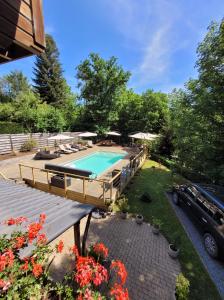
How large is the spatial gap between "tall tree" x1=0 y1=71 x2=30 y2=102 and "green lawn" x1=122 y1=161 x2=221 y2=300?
36.1 meters

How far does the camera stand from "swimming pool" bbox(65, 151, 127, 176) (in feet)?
49.2

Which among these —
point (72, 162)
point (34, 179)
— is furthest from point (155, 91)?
point (34, 179)

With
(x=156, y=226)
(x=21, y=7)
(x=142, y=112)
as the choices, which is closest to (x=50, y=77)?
(x=142, y=112)

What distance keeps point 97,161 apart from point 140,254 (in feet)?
41.9

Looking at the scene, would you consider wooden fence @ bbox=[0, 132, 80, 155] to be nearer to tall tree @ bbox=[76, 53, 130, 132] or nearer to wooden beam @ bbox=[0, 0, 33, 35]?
tall tree @ bbox=[76, 53, 130, 132]

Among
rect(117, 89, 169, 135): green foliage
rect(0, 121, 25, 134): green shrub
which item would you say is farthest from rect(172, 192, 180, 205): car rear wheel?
rect(117, 89, 169, 135): green foliage

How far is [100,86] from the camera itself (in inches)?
1076

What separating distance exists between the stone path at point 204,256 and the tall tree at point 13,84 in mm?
40006

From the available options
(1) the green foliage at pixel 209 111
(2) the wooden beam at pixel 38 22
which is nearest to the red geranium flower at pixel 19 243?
(2) the wooden beam at pixel 38 22

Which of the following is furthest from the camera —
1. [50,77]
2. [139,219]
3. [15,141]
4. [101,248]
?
[50,77]

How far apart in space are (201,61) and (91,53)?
22.5 m

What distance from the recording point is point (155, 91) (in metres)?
28.7

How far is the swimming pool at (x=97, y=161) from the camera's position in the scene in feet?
49.2

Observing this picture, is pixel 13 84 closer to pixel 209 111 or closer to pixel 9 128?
pixel 9 128
